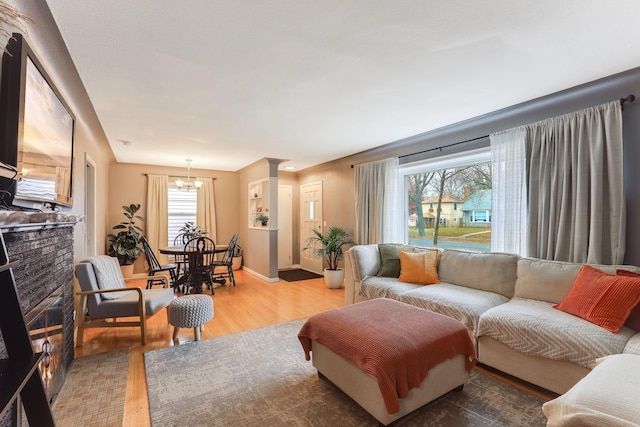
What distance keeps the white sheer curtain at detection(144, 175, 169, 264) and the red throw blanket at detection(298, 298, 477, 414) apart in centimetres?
524

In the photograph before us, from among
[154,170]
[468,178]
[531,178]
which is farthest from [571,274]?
[154,170]

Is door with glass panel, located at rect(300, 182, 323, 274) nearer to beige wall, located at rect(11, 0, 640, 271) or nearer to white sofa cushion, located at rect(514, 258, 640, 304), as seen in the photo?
beige wall, located at rect(11, 0, 640, 271)

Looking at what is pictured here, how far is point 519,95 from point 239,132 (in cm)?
320

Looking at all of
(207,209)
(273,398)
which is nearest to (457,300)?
(273,398)

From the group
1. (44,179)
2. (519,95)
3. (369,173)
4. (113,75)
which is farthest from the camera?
(369,173)

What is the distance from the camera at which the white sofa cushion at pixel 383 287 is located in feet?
10.7

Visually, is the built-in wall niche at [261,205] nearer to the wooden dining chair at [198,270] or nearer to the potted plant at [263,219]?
the potted plant at [263,219]

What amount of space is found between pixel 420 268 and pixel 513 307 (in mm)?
1137

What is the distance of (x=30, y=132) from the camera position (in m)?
1.54

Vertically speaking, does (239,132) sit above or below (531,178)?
above

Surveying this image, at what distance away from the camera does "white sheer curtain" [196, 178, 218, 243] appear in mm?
6773

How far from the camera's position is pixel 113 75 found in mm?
2352

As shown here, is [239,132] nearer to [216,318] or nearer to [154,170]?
[216,318]

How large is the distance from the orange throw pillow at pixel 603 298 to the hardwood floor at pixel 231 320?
2.13ft
